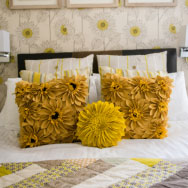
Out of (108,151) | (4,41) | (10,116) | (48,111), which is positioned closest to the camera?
Answer: (108,151)

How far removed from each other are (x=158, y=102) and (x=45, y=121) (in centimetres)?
65

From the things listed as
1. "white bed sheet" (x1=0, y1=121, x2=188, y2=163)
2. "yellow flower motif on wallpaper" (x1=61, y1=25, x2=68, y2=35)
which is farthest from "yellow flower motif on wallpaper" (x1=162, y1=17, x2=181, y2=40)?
"white bed sheet" (x1=0, y1=121, x2=188, y2=163)

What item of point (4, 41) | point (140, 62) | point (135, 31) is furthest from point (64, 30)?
point (140, 62)

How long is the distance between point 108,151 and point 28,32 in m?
1.45

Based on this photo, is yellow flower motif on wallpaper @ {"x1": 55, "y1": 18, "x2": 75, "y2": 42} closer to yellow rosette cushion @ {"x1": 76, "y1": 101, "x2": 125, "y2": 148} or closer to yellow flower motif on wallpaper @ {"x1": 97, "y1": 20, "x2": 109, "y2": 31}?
yellow flower motif on wallpaper @ {"x1": 97, "y1": 20, "x2": 109, "y2": 31}

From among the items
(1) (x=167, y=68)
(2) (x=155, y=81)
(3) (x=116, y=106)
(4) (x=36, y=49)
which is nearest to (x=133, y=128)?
(3) (x=116, y=106)

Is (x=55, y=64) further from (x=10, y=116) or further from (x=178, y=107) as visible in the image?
(x=178, y=107)

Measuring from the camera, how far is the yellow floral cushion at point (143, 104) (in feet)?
4.29

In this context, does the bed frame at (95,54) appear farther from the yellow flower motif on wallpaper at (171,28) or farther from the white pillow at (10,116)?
the white pillow at (10,116)

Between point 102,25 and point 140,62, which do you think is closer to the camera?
point 140,62

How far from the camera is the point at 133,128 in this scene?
1307mm

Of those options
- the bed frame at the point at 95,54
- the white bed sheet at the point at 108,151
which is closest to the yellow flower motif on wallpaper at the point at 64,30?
the bed frame at the point at 95,54

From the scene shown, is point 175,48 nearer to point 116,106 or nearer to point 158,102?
point 158,102

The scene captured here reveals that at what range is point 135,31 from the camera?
2102mm
